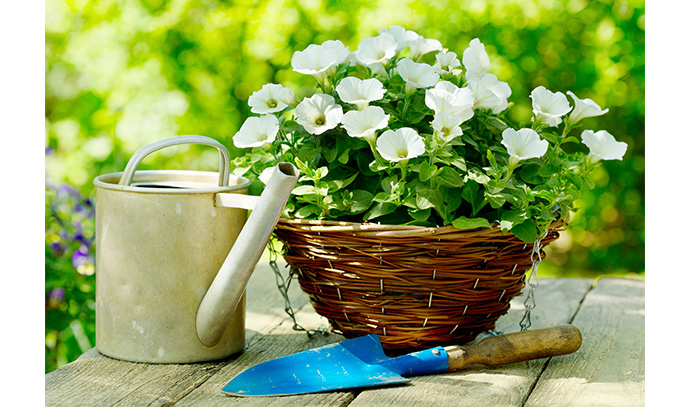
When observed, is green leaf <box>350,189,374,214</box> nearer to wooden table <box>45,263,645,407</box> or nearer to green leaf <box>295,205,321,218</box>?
green leaf <box>295,205,321,218</box>

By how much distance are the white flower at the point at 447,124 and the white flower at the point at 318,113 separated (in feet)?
0.45

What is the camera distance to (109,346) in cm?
102

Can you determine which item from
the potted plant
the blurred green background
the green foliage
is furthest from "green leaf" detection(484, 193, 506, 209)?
the blurred green background

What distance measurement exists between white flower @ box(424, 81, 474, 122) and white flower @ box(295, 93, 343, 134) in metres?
0.13

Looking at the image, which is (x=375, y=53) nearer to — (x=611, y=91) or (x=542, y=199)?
(x=542, y=199)

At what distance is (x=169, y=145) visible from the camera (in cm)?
98

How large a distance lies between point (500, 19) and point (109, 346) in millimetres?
2159

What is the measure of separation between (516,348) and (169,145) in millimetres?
583

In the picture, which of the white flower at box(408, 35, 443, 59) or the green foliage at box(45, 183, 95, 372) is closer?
the white flower at box(408, 35, 443, 59)

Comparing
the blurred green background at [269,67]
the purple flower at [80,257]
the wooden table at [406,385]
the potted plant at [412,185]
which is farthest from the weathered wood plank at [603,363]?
the blurred green background at [269,67]

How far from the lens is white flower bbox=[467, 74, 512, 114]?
0.98 meters

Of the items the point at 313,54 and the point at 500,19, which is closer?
the point at 313,54

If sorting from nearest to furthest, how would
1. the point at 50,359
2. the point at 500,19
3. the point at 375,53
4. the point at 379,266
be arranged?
the point at 379,266, the point at 375,53, the point at 50,359, the point at 500,19

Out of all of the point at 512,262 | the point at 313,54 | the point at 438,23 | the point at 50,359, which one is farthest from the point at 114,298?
the point at 438,23
